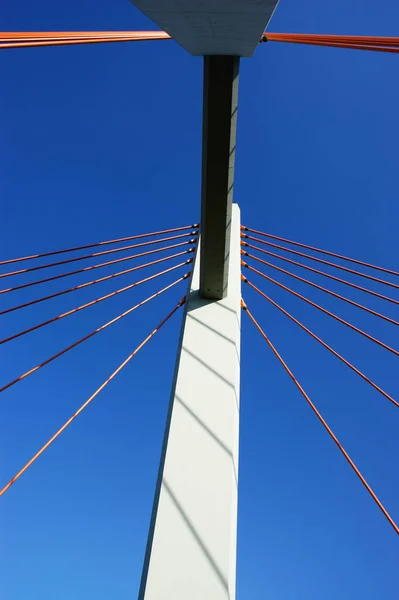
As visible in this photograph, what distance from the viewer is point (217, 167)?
3.86 m

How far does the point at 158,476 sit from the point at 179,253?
11.3ft

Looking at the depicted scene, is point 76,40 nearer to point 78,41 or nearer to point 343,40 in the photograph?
point 78,41

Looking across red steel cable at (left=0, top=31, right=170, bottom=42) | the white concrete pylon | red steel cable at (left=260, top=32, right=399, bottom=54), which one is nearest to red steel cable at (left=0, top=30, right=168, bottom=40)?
red steel cable at (left=0, top=31, right=170, bottom=42)

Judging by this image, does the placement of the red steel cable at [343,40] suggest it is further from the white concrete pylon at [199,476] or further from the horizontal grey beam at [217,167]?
the white concrete pylon at [199,476]

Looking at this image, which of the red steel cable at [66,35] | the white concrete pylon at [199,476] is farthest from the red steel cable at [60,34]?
the white concrete pylon at [199,476]

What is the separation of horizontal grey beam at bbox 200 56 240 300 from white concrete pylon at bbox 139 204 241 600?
0.57 meters

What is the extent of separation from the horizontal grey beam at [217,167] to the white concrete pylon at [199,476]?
0.57 metres

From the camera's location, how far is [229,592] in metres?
2.76

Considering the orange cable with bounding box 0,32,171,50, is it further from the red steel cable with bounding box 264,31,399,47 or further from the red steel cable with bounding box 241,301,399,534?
the red steel cable with bounding box 241,301,399,534

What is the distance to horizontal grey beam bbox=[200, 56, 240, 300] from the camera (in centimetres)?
329

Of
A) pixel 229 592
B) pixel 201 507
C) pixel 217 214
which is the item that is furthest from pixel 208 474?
pixel 217 214

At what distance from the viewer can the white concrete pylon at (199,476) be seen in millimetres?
2836

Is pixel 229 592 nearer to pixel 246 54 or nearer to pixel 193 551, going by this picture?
pixel 193 551

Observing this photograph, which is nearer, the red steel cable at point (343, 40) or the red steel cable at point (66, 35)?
the red steel cable at point (66, 35)
